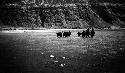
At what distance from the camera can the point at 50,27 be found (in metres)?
197

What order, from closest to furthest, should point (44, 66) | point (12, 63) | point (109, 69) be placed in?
point (109, 69)
point (44, 66)
point (12, 63)

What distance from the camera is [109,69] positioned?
3366cm

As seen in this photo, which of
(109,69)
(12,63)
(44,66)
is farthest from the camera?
(12,63)

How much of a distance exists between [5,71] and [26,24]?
168303mm

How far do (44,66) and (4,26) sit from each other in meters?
162

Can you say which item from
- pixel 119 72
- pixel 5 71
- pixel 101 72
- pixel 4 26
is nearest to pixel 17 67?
pixel 5 71

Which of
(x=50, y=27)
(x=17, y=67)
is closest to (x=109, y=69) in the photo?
(x=17, y=67)

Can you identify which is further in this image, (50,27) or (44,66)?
(50,27)

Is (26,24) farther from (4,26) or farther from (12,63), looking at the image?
(12,63)

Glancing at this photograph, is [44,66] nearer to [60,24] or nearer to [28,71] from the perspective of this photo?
[28,71]

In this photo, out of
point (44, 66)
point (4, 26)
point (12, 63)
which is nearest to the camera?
point (44, 66)

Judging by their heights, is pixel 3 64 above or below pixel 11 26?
below

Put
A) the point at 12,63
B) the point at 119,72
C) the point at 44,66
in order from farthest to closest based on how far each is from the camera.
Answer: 1. the point at 12,63
2. the point at 44,66
3. the point at 119,72

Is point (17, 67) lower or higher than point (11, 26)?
lower
